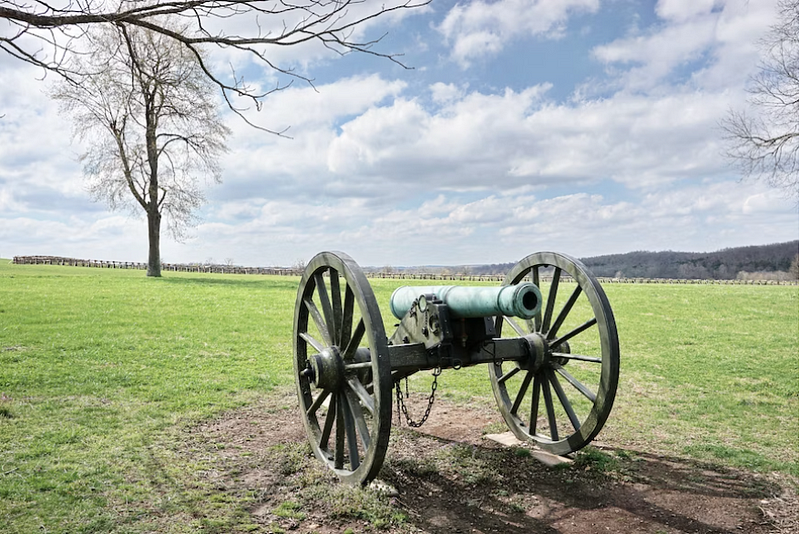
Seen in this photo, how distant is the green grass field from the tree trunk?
913 cm

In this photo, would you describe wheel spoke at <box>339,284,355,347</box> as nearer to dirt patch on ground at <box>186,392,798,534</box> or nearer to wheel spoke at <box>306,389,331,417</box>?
wheel spoke at <box>306,389,331,417</box>

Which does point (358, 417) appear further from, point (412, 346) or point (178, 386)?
point (178, 386)

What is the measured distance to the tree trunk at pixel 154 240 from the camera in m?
28.7

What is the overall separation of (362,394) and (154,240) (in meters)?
27.4

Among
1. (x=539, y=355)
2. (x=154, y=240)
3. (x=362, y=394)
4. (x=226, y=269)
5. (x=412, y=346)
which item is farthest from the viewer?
(x=226, y=269)

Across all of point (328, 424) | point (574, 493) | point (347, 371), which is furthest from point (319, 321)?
point (574, 493)

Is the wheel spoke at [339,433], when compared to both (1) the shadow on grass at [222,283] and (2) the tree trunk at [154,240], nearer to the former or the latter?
(1) the shadow on grass at [222,283]

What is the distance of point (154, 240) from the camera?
96.2 ft

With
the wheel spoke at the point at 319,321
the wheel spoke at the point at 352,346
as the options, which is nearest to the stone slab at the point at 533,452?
the wheel spoke at the point at 352,346

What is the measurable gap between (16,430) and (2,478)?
5.60 ft

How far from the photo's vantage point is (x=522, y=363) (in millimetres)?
6062

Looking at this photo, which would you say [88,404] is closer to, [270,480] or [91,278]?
[270,480]

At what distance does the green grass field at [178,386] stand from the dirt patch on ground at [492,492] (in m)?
0.62

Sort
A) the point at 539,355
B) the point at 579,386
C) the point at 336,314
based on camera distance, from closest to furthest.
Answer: the point at 336,314
the point at 579,386
the point at 539,355
